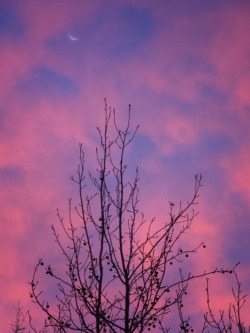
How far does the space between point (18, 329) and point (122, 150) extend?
26531mm

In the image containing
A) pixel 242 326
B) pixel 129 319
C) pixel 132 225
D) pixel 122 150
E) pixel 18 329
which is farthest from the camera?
pixel 18 329

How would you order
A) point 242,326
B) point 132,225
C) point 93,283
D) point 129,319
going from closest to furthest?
point 129,319
point 93,283
point 132,225
point 242,326

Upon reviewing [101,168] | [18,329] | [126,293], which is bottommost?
[126,293]

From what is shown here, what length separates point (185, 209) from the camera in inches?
266

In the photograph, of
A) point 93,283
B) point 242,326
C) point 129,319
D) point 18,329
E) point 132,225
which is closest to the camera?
point 129,319

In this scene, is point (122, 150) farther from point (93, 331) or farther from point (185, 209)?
point (93, 331)

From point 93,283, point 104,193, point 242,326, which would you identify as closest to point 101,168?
point 104,193

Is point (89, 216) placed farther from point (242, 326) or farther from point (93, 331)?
point (242, 326)

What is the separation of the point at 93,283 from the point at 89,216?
3.83 feet

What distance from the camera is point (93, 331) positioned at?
564 centimetres

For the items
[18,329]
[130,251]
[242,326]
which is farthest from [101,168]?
[18,329]

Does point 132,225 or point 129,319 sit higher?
point 132,225

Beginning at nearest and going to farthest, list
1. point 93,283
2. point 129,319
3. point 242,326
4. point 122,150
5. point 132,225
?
point 129,319
point 93,283
point 132,225
point 122,150
point 242,326

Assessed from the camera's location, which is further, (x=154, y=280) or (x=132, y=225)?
(x=132, y=225)
